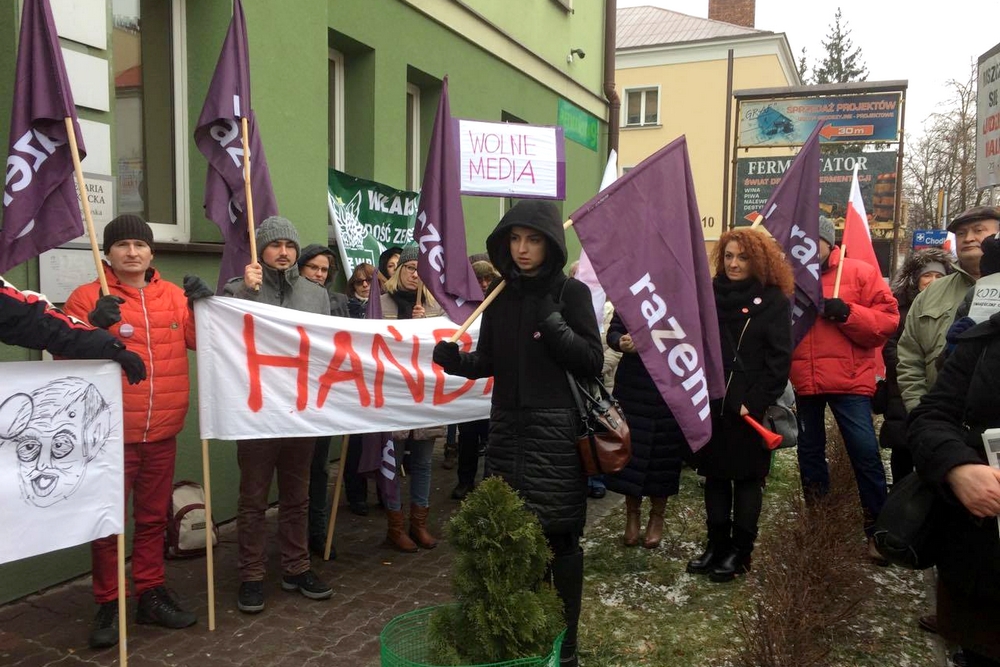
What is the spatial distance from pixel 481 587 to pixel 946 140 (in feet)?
113

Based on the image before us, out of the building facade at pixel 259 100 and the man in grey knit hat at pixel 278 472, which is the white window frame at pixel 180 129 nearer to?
the building facade at pixel 259 100

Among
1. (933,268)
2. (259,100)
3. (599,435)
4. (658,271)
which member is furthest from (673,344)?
(259,100)

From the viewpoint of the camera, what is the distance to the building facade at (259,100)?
14.6 feet

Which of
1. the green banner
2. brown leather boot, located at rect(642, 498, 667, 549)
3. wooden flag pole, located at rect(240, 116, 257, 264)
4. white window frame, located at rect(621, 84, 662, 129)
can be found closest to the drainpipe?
the green banner

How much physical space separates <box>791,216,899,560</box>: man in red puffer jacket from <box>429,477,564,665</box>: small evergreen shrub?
283 cm

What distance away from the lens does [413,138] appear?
353 inches

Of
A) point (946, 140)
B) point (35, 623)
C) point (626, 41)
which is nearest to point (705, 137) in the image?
point (626, 41)

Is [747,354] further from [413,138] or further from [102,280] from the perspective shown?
[413,138]

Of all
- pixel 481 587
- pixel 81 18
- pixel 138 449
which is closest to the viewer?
pixel 481 587

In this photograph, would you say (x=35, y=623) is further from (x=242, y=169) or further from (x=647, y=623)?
(x=647, y=623)

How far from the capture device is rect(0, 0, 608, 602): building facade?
446 cm

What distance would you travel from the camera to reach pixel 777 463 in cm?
782

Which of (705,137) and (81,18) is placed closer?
(81,18)

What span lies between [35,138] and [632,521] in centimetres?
397
